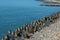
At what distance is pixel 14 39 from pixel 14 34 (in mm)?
1505

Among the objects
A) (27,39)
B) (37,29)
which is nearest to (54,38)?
(27,39)

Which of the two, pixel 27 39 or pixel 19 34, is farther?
pixel 19 34

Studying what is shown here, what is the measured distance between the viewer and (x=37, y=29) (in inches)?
984

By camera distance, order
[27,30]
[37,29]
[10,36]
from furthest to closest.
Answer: [37,29]
[27,30]
[10,36]

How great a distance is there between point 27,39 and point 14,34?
208 centimetres

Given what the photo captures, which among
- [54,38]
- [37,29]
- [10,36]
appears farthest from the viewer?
[37,29]

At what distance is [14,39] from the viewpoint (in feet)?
66.1

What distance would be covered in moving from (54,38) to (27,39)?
2.25 m

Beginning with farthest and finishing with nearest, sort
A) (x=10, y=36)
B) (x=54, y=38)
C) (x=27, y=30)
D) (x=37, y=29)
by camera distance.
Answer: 1. (x=37, y=29)
2. (x=27, y=30)
3. (x=10, y=36)
4. (x=54, y=38)

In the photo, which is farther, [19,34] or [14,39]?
[19,34]

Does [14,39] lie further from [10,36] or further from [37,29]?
[37,29]

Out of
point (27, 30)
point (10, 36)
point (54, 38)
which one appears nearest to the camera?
point (54, 38)

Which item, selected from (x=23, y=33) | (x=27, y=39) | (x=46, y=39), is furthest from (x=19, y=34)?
(x=46, y=39)

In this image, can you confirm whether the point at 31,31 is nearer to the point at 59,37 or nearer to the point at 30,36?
the point at 30,36
